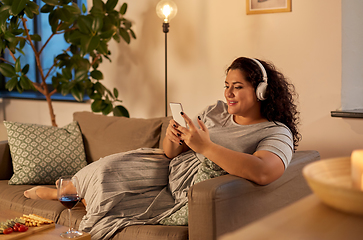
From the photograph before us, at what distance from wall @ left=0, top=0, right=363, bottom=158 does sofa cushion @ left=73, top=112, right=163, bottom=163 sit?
761 millimetres

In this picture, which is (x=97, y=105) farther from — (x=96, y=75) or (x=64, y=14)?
(x=64, y=14)

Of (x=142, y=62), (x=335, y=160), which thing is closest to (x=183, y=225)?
(x=335, y=160)

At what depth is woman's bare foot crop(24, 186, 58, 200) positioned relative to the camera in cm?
215

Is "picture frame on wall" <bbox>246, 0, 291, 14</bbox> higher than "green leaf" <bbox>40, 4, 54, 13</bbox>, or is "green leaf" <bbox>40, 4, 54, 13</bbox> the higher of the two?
"green leaf" <bbox>40, 4, 54, 13</bbox>

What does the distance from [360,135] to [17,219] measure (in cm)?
196

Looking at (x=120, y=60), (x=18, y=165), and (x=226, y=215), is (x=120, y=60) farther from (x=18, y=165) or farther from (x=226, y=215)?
(x=226, y=215)

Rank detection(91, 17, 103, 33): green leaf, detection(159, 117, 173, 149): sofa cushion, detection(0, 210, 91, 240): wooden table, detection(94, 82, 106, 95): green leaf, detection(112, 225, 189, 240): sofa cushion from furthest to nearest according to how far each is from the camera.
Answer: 1. detection(94, 82, 106, 95): green leaf
2. detection(91, 17, 103, 33): green leaf
3. detection(159, 117, 173, 149): sofa cushion
4. detection(112, 225, 189, 240): sofa cushion
5. detection(0, 210, 91, 240): wooden table

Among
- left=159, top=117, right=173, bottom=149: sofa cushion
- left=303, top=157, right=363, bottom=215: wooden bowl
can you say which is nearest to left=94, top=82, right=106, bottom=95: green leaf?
left=159, top=117, right=173, bottom=149: sofa cushion

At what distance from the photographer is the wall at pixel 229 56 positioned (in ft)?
7.99

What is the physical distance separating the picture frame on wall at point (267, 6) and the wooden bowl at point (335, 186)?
7.27ft

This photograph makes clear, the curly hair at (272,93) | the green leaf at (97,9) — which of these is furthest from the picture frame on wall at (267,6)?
the green leaf at (97,9)

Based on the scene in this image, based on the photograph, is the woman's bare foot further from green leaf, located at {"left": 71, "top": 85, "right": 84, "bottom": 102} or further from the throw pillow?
green leaf, located at {"left": 71, "top": 85, "right": 84, "bottom": 102}

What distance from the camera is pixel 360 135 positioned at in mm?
2332

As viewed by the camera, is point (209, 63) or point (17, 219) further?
point (209, 63)
